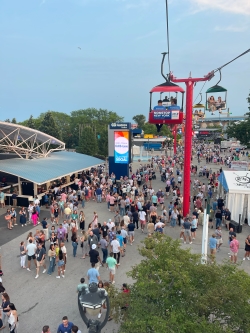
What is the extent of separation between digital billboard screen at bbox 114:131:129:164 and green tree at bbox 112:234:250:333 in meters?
19.0

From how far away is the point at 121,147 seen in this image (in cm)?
2483

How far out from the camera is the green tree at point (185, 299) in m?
4.85

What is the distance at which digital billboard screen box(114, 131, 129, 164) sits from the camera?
2456 cm

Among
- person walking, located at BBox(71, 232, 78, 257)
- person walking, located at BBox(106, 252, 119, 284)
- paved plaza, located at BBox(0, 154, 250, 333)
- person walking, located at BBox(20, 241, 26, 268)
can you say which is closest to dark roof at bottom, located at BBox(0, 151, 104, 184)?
paved plaza, located at BBox(0, 154, 250, 333)

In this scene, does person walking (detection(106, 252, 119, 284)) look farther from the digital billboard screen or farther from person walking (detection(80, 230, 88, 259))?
the digital billboard screen

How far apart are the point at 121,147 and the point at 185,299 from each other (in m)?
20.0

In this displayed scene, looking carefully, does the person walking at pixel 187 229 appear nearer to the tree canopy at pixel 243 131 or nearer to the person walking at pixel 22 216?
the person walking at pixel 22 216

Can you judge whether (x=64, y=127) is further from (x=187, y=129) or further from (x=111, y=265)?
(x=111, y=265)

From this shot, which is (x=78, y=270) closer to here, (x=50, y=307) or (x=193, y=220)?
(x=50, y=307)

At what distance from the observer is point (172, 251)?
6086 millimetres

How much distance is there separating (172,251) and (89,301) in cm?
246

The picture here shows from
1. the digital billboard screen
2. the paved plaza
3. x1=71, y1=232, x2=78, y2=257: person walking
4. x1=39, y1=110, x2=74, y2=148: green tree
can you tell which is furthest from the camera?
x1=39, y1=110, x2=74, y2=148: green tree

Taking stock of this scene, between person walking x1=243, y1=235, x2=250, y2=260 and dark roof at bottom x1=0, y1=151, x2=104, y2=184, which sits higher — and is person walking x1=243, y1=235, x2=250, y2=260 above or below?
below

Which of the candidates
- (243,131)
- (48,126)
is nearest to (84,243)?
(243,131)
